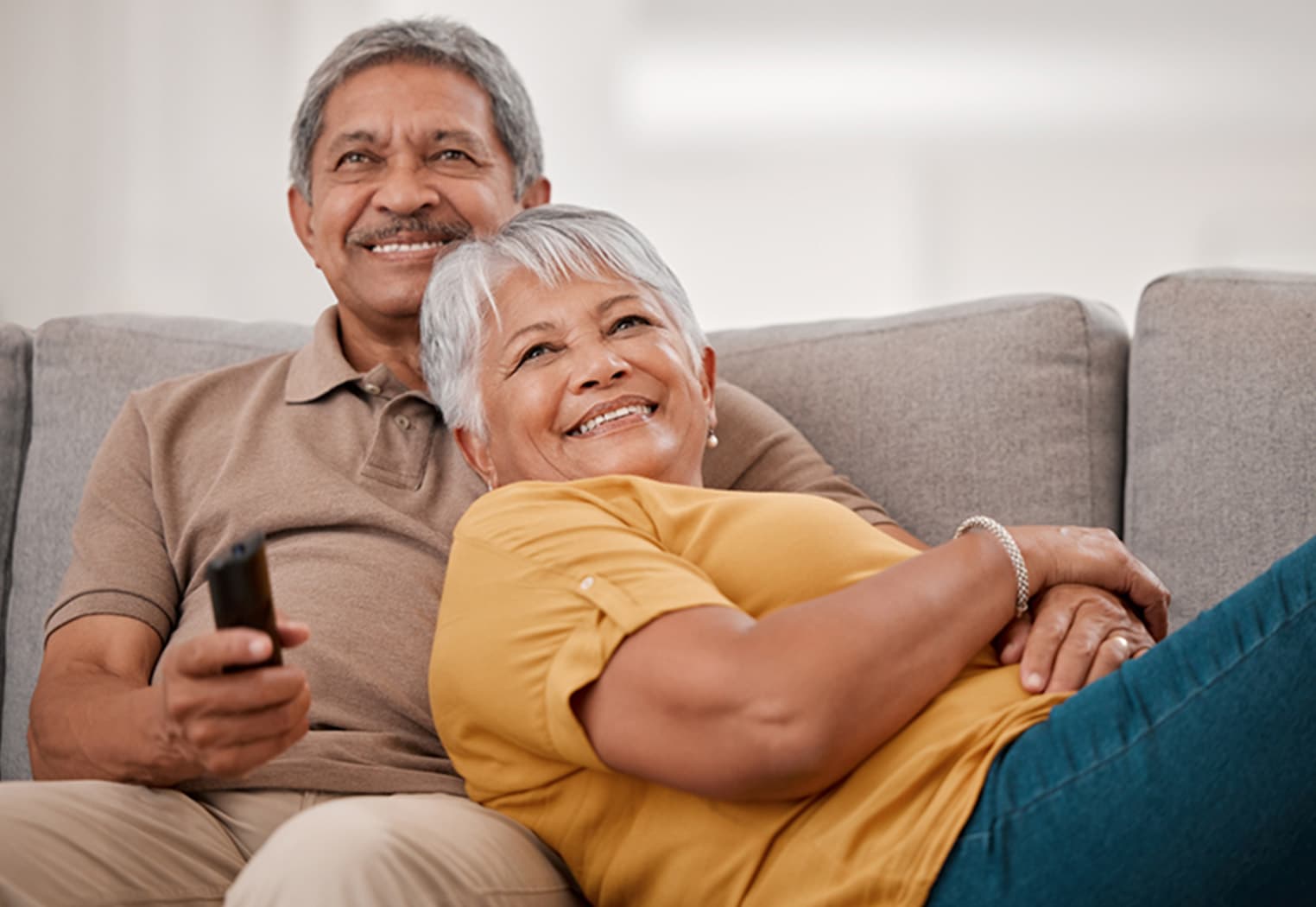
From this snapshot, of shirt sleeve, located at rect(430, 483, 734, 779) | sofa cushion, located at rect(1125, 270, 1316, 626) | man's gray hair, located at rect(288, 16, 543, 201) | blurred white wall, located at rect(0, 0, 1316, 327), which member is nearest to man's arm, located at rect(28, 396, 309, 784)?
shirt sleeve, located at rect(430, 483, 734, 779)

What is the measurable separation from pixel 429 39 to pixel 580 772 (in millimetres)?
1148

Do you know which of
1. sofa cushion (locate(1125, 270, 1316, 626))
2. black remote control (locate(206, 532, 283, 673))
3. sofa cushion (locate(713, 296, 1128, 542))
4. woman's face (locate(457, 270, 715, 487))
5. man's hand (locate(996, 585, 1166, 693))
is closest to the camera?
black remote control (locate(206, 532, 283, 673))

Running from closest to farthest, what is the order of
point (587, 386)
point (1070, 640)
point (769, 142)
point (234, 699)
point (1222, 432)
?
point (234, 699)
point (1070, 640)
point (587, 386)
point (1222, 432)
point (769, 142)

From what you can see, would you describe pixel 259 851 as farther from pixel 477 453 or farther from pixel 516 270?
pixel 516 270

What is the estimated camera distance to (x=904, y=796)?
1115 mm

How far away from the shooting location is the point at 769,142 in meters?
2.85

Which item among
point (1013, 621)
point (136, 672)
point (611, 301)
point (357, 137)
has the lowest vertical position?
point (136, 672)

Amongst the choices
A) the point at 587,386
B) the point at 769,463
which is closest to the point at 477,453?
the point at 587,386

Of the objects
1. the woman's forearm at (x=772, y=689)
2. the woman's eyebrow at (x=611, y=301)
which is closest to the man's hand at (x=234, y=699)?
the woman's forearm at (x=772, y=689)

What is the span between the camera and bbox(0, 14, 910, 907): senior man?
3.83ft

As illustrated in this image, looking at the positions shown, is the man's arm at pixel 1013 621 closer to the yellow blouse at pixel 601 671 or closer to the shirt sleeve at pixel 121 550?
the yellow blouse at pixel 601 671

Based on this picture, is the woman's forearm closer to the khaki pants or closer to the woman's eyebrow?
the khaki pants

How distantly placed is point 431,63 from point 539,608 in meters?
1.06

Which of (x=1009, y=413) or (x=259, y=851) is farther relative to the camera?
(x=1009, y=413)
